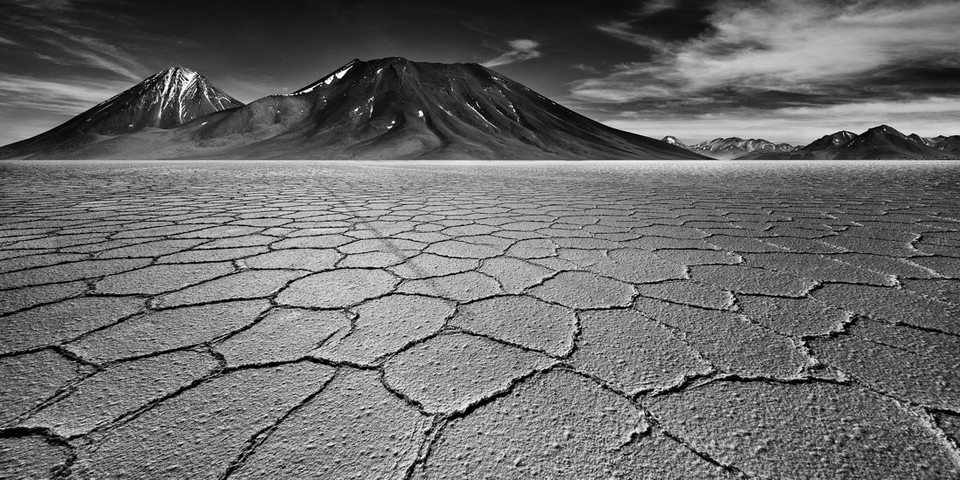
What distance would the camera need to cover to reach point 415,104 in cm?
7750

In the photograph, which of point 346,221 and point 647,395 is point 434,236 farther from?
point 647,395

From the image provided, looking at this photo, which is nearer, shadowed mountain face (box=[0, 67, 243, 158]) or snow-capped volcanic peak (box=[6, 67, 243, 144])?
shadowed mountain face (box=[0, 67, 243, 158])

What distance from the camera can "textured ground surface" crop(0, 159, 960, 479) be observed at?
0.67 m

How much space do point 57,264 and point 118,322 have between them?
1009 mm

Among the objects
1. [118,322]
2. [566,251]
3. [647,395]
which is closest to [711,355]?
[647,395]

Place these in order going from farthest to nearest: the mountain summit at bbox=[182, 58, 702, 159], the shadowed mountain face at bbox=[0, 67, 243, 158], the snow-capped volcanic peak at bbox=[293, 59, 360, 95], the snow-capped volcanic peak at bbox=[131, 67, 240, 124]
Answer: the snow-capped volcanic peak at bbox=[131, 67, 240, 124], the snow-capped volcanic peak at bbox=[293, 59, 360, 95], the shadowed mountain face at bbox=[0, 67, 243, 158], the mountain summit at bbox=[182, 58, 702, 159]

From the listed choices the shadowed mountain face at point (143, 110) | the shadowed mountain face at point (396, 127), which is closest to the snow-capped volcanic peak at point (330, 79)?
the shadowed mountain face at point (396, 127)

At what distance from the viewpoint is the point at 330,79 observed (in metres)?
94.7

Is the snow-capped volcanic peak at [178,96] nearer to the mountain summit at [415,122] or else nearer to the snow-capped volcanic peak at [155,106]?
the snow-capped volcanic peak at [155,106]

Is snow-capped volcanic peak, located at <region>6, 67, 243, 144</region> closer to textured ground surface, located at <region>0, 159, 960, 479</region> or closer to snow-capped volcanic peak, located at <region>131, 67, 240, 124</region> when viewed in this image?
snow-capped volcanic peak, located at <region>131, 67, 240, 124</region>

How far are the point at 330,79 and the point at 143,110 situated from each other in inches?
3616

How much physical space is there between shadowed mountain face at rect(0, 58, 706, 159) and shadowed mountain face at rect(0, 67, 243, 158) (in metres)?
18.4

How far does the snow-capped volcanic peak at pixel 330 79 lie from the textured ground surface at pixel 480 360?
94.5 m

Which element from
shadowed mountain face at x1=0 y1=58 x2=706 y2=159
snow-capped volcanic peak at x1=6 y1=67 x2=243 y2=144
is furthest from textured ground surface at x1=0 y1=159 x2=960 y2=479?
snow-capped volcanic peak at x1=6 y1=67 x2=243 y2=144
